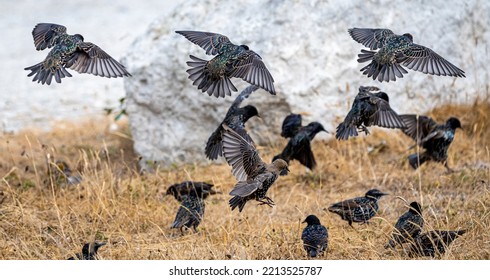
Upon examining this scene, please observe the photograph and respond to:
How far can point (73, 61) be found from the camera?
7.42m

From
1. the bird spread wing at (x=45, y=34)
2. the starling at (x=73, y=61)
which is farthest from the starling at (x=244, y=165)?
the bird spread wing at (x=45, y=34)

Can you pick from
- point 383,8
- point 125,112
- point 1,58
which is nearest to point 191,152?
point 125,112

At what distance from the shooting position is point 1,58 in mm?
14406

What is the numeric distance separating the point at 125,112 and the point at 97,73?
11.4 feet

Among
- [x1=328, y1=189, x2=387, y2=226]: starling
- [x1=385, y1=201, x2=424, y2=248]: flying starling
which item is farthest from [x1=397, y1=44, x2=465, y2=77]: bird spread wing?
[x1=328, y1=189, x2=387, y2=226]: starling

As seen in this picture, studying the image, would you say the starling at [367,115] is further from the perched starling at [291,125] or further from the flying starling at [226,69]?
the perched starling at [291,125]

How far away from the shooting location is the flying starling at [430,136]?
897 cm

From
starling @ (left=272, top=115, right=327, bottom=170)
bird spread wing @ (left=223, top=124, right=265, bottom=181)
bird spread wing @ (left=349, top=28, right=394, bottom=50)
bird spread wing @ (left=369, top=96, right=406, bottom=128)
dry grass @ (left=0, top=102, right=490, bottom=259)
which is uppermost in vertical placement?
bird spread wing @ (left=349, top=28, right=394, bottom=50)

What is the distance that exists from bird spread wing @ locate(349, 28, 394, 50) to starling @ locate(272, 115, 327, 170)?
1302 mm

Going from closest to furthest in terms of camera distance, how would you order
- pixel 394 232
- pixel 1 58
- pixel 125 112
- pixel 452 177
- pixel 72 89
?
pixel 394 232 → pixel 452 177 → pixel 125 112 → pixel 72 89 → pixel 1 58

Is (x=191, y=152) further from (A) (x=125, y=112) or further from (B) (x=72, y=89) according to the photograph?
(B) (x=72, y=89)

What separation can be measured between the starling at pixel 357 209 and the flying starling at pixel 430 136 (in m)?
1.29

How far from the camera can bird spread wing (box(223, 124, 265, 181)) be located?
6.89 m

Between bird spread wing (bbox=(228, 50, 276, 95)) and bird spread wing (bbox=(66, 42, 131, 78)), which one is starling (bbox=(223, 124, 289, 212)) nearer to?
bird spread wing (bbox=(228, 50, 276, 95))
